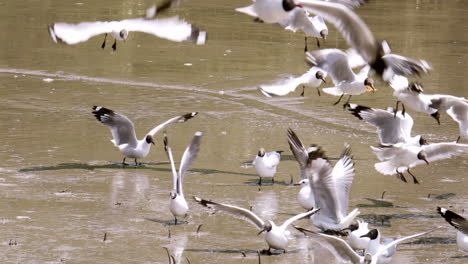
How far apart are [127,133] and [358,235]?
342 centimetres

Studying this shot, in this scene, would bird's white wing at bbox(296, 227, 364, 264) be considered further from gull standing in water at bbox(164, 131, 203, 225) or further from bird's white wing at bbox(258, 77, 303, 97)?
bird's white wing at bbox(258, 77, 303, 97)

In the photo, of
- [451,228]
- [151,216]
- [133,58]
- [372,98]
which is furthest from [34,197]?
[133,58]

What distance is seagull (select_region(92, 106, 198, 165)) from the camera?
35.1 ft

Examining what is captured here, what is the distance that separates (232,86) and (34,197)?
5692 mm

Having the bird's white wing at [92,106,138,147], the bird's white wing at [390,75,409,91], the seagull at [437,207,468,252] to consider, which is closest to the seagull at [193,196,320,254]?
the seagull at [437,207,468,252]

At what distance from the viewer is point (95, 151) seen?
1126 cm

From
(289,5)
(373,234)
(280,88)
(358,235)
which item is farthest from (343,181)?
(280,88)

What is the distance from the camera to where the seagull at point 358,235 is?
8.05m

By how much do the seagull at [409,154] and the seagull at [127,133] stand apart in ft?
6.49

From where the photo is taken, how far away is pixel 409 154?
972cm

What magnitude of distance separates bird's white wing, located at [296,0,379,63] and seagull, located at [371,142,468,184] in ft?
9.81

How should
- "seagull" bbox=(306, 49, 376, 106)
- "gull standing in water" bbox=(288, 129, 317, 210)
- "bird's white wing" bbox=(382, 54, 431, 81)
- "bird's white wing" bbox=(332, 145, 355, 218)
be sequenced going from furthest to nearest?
1. "seagull" bbox=(306, 49, 376, 106)
2. "bird's white wing" bbox=(382, 54, 431, 81)
3. "gull standing in water" bbox=(288, 129, 317, 210)
4. "bird's white wing" bbox=(332, 145, 355, 218)

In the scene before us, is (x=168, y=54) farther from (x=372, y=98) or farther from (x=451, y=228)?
(x=451, y=228)

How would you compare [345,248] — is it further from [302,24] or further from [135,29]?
[302,24]
